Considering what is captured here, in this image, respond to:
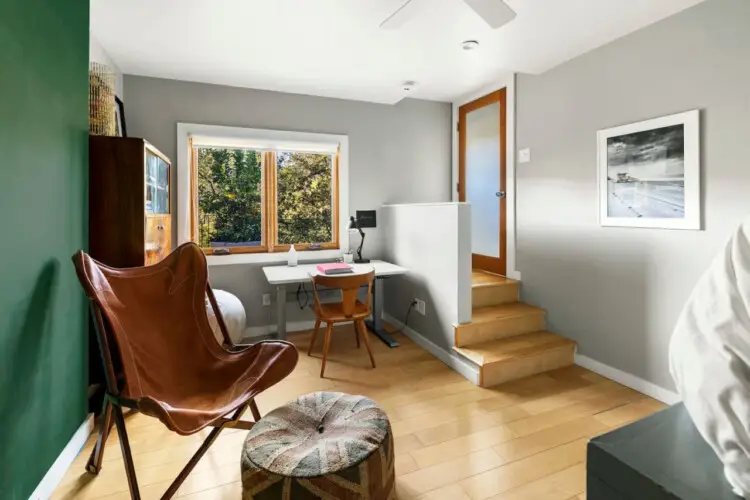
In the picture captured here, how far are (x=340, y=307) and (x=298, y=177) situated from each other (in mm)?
1556

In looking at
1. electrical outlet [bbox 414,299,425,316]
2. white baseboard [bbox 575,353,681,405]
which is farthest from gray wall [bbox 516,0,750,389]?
electrical outlet [bbox 414,299,425,316]

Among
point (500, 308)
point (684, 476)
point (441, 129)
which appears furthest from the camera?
point (441, 129)

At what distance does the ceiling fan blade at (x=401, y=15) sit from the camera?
211 cm

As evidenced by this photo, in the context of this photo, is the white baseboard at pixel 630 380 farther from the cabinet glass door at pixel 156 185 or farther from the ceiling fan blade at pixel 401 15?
the cabinet glass door at pixel 156 185

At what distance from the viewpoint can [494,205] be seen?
13.2ft

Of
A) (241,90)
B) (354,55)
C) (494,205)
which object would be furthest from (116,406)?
(494,205)

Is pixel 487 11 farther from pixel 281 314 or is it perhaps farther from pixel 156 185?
pixel 281 314

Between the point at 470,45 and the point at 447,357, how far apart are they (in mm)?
2387

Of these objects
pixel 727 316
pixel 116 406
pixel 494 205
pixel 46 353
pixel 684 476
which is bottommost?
pixel 116 406

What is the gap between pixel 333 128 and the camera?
4125mm

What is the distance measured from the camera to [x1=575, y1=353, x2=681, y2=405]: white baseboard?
8.44 feet

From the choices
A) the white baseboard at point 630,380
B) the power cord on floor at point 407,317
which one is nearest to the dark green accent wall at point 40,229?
the power cord on floor at point 407,317

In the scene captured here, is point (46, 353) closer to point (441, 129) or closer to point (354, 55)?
point (354, 55)

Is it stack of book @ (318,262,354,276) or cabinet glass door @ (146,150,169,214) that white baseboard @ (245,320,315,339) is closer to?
stack of book @ (318,262,354,276)
